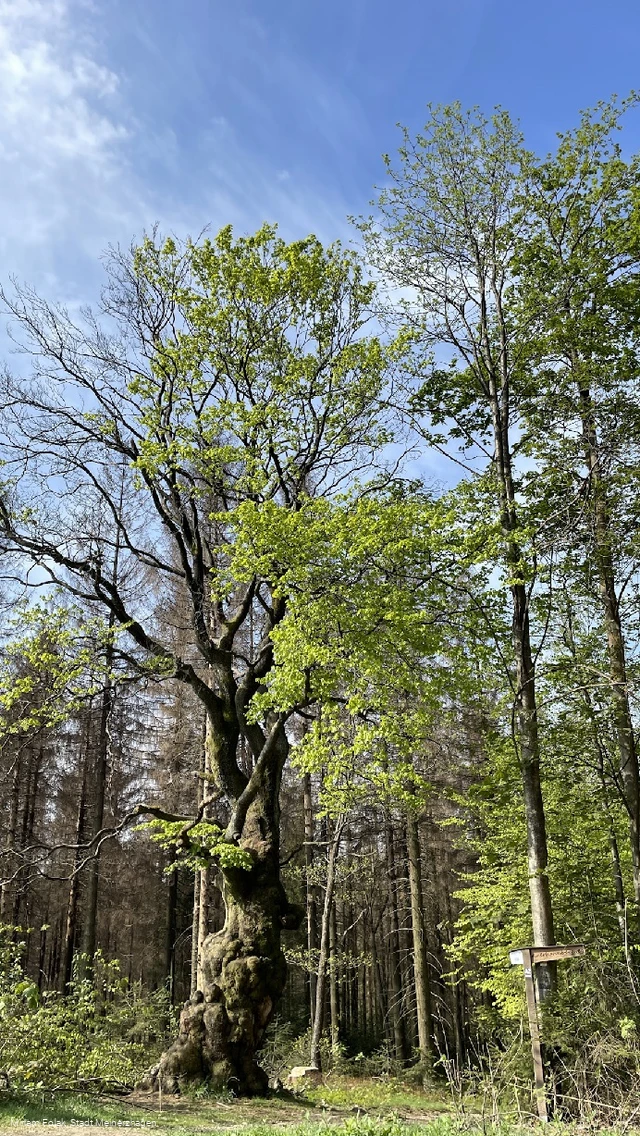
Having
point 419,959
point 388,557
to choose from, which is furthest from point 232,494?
point 419,959

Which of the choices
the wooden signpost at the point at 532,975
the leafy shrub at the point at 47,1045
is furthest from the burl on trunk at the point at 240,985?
the wooden signpost at the point at 532,975

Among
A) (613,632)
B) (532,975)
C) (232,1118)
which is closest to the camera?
(532,975)

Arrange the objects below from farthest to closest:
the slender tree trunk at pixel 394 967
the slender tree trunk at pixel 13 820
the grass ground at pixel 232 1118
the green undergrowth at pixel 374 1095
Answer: the slender tree trunk at pixel 394 967 < the slender tree trunk at pixel 13 820 < the green undergrowth at pixel 374 1095 < the grass ground at pixel 232 1118

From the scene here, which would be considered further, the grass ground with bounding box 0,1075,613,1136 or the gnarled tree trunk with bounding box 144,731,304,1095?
the gnarled tree trunk with bounding box 144,731,304,1095

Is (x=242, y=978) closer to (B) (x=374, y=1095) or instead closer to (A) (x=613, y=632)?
(B) (x=374, y=1095)

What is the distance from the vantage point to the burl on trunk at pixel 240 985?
34.5 ft

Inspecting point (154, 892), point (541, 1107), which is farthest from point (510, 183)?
point (154, 892)

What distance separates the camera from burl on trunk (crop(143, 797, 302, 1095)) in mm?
10516

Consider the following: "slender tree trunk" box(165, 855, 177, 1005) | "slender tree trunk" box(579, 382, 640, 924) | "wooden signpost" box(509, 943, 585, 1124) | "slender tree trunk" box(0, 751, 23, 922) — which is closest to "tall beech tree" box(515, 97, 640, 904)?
"slender tree trunk" box(579, 382, 640, 924)

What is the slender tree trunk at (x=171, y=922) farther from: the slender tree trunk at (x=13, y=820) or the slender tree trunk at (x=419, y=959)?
the slender tree trunk at (x=419, y=959)

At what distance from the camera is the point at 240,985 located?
10930 millimetres

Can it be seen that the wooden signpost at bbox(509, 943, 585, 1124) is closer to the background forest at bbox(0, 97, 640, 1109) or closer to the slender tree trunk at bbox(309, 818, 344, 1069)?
the background forest at bbox(0, 97, 640, 1109)

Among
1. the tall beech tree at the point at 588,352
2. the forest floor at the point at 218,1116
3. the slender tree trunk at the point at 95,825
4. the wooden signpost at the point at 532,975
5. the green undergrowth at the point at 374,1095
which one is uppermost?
the tall beech tree at the point at 588,352

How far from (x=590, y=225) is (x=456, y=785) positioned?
11.4 m
